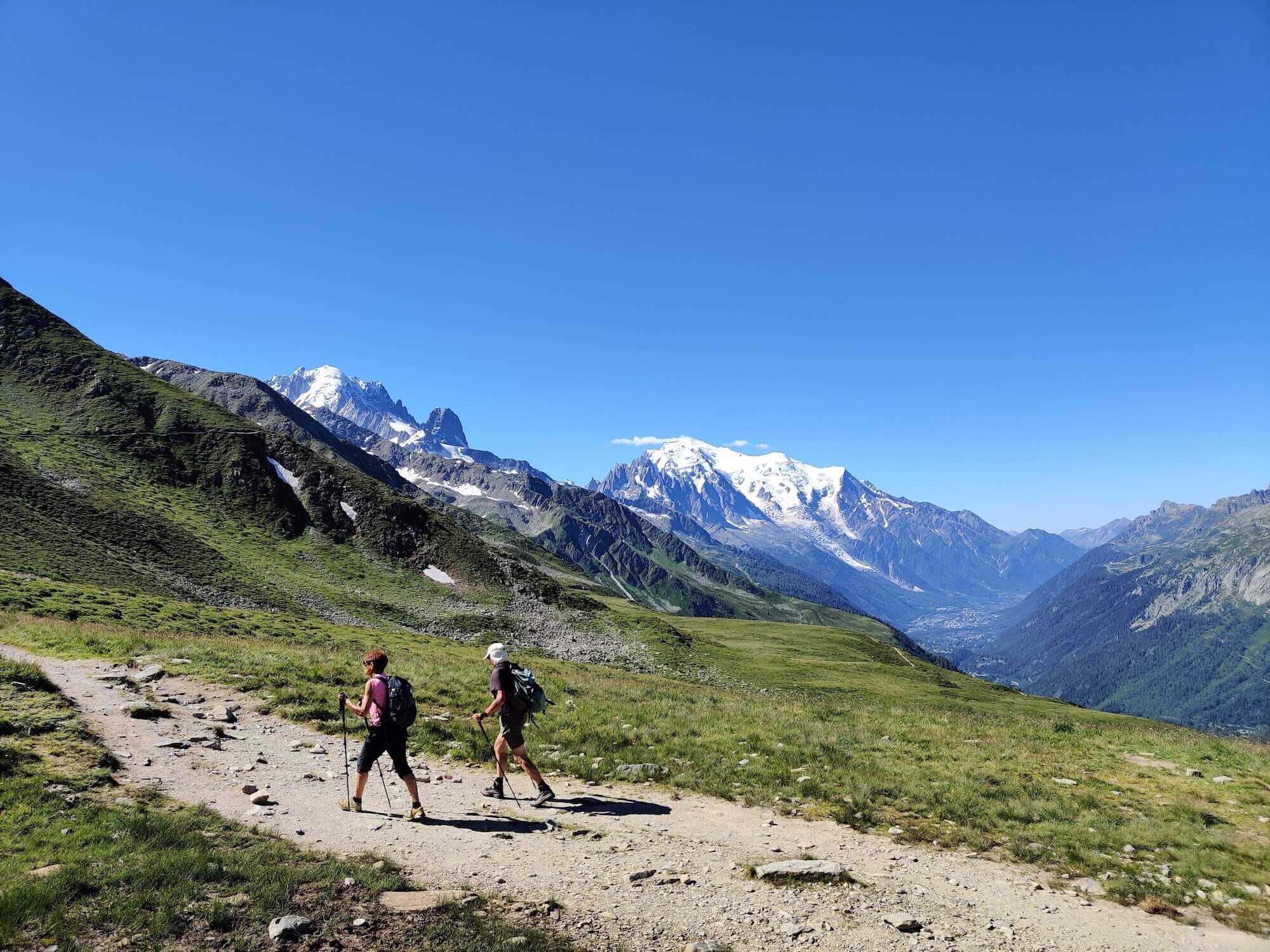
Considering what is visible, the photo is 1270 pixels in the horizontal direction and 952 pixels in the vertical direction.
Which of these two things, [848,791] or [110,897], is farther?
[848,791]

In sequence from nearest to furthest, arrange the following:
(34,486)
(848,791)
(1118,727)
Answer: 1. (848,791)
2. (1118,727)
3. (34,486)

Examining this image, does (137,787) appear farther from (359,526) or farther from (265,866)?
(359,526)

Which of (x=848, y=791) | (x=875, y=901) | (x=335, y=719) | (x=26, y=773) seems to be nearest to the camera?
(x=875, y=901)

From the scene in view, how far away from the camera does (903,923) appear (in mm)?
9250

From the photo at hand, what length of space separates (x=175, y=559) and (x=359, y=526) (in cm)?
3458

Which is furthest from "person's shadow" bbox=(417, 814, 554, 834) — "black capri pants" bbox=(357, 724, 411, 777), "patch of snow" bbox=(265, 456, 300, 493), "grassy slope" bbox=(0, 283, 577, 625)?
"patch of snow" bbox=(265, 456, 300, 493)

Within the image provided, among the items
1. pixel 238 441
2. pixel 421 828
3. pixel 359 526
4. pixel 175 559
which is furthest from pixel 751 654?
pixel 421 828

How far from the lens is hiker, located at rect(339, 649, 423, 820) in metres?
12.8

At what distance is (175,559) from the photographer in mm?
70562

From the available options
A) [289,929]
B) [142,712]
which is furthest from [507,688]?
[142,712]

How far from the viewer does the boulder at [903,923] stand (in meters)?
9.23

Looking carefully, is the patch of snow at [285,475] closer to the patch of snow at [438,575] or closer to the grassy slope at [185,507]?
the grassy slope at [185,507]

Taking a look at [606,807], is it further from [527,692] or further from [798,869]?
[798,869]

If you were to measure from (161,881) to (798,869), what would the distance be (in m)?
9.80
